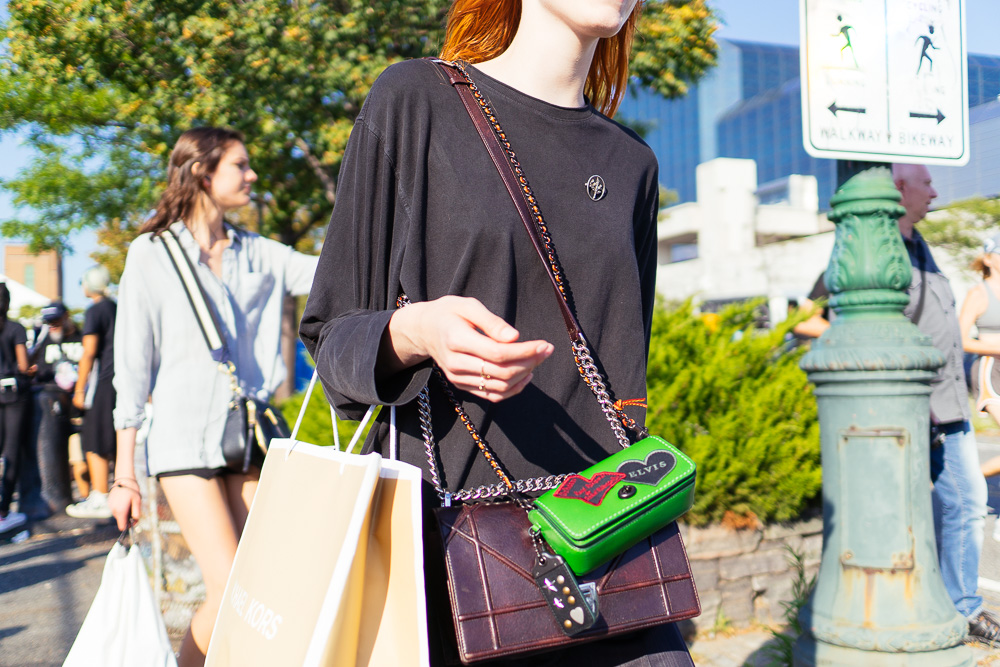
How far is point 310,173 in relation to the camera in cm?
1377

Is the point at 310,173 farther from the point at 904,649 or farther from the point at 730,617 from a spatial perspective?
the point at 904,649

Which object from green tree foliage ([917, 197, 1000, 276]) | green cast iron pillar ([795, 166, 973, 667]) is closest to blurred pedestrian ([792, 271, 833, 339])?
green cast iron pillar ([795, 166, 973, 667])

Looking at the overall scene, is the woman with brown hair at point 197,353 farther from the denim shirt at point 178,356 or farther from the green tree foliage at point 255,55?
the green tree foliage at point 255,55

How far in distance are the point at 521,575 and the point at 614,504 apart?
0.16 m

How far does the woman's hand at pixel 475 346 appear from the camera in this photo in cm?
96

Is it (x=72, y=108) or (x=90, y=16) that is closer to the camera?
(x=90, y=16)

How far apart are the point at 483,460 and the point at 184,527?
207 cm

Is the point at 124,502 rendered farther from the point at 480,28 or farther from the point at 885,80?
the point at 885,80

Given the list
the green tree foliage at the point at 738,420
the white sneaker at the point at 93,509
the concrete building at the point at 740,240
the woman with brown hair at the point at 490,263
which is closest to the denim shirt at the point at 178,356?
the woman with brown hair at the point at 490,263

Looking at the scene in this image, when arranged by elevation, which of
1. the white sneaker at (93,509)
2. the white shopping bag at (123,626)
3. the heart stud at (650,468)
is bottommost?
the white sneaker at (93,509)

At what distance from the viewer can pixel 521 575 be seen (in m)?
1.13

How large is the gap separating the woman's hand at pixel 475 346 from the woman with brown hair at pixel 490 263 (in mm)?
44

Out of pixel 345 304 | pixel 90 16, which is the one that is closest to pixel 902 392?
pixel 345 304

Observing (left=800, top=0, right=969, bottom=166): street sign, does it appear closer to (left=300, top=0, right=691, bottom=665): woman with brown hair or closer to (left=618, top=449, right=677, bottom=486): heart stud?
(left=300, top=0, right=691, bottom=665): woman with brown hair
